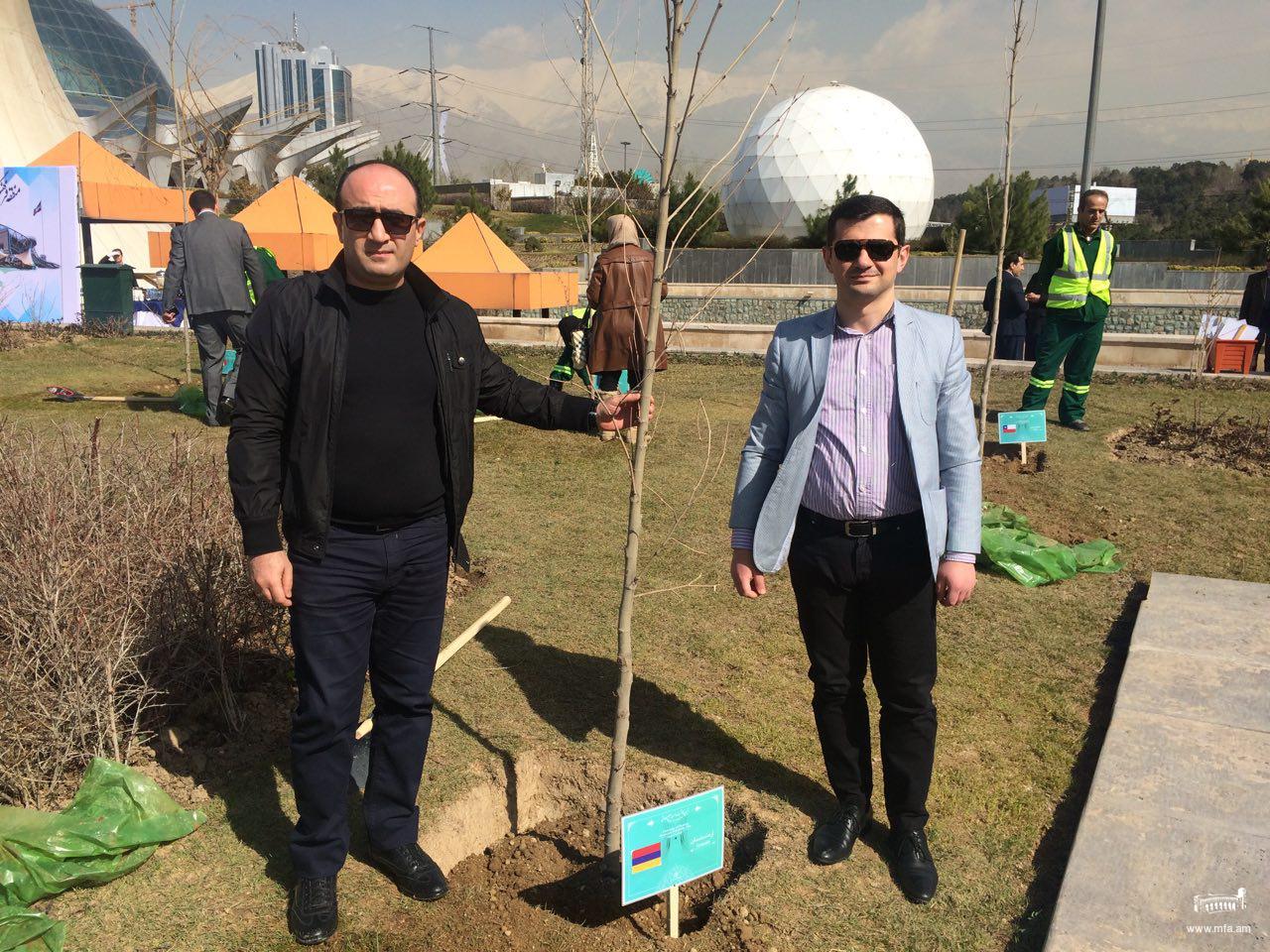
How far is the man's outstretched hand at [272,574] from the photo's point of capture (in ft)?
8.09

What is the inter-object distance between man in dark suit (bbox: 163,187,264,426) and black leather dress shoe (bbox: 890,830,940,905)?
21.6ft

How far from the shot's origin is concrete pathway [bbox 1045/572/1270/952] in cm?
254

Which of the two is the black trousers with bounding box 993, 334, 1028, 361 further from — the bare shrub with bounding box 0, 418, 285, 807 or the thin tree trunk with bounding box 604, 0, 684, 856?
the thin tree trunk with bounding box 604, 0, 684, 856

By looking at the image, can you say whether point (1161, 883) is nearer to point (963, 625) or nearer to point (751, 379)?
point (963, 625)

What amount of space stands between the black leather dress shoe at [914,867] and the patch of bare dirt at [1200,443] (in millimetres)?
6096

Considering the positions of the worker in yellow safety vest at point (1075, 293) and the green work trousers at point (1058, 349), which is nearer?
the worker in yellow safety vest at point (1075, 293)

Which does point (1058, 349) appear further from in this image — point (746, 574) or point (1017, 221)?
point (1017, 221)

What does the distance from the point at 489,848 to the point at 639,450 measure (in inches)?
58.6

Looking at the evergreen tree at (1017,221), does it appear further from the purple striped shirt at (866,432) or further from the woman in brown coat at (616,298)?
the purple striped shirt at (866,432)

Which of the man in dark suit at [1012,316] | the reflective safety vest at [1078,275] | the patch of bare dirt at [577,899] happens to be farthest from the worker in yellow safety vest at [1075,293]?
the patch of bare dirt at [577,899]

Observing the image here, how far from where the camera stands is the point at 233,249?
26.6ft

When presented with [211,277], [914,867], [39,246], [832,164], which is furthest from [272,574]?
[832,164]

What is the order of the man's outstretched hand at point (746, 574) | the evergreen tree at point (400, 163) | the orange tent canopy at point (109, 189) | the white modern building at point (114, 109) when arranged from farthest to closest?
the evergreen tree at point (400, 163) < the white modern building at point (114, 109) < the orange tent canopy at point (109, 189) < the man's outstretched hand at point (746, 574)

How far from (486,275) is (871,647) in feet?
40.3
